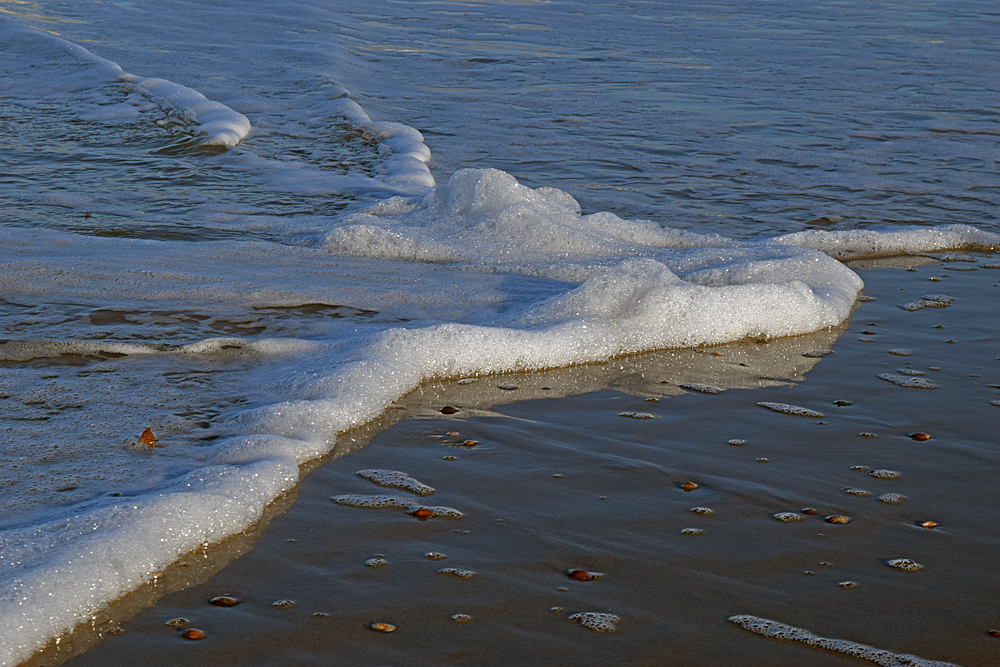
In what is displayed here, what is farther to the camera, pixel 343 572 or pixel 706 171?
pixel 706 171

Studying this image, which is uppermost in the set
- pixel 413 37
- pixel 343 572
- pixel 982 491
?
pixel 413 37

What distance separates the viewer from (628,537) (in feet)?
9.41

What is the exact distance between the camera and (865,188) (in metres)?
7.72

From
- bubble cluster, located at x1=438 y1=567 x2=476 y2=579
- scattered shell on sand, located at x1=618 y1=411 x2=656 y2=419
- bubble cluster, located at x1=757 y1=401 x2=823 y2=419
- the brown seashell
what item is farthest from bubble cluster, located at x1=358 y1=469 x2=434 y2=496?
bubble cluster, located at x1=757 y1=401 x2=823 y2=419

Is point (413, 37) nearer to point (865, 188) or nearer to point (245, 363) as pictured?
point (865, 188)

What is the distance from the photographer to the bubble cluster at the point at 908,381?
403 cm

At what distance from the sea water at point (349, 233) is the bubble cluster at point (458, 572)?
0.68 m

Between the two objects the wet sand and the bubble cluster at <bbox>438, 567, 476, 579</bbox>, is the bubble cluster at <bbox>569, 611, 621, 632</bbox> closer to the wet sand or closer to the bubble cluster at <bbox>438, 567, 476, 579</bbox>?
the wet sand

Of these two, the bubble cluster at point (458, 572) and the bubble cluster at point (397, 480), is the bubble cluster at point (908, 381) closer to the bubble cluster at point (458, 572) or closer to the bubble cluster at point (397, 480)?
the bubble cluster at point (397, 480)

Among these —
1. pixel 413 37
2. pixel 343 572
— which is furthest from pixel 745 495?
pixel 413 37

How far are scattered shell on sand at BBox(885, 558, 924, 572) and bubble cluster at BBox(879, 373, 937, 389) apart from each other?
1417 millimetres

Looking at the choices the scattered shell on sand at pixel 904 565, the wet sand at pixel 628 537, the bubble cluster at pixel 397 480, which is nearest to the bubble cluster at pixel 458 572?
the wet sand at pixel 628 537

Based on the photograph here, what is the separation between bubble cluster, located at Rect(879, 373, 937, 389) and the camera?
13.2 ft

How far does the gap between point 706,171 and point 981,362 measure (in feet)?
13.8
